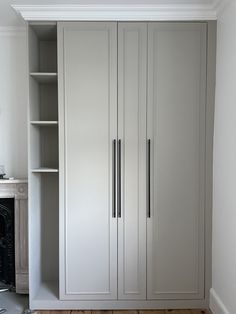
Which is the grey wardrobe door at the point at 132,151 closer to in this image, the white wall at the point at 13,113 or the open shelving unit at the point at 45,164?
the open shelving unit at the point at 45,164

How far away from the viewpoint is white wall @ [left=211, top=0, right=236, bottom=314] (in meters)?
2.24

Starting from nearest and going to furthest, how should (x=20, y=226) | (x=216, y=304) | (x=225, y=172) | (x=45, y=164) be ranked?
(x=225, y=172)
(x=216, y=304)
(x=20, y=226)
(x=45, y=164)

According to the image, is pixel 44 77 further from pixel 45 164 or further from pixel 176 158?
pixel 176 158

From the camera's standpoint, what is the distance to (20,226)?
293 centimetres

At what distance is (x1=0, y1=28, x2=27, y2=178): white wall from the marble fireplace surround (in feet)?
0.64

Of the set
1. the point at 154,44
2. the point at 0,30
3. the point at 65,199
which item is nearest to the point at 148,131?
the point at 154,44

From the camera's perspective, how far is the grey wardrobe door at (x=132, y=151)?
2.59 meters

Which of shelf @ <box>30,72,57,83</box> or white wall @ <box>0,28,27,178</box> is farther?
white wall @ <box>0,28,27,178</box>

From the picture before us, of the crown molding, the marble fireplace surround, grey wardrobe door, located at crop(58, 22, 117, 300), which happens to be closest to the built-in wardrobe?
grey wardrobe door, located at crop(58, 22, 117, 300)

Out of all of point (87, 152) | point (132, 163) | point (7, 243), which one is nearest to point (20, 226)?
point (7, 243)

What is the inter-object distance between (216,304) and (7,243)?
1.93 metres

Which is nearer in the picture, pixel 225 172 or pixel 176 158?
pixel 225 172

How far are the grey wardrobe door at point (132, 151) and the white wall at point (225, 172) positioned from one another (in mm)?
590

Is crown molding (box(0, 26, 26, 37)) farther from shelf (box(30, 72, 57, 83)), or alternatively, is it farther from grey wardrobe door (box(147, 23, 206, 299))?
grey wardrobe door (box(147, 23, 206, 299))
